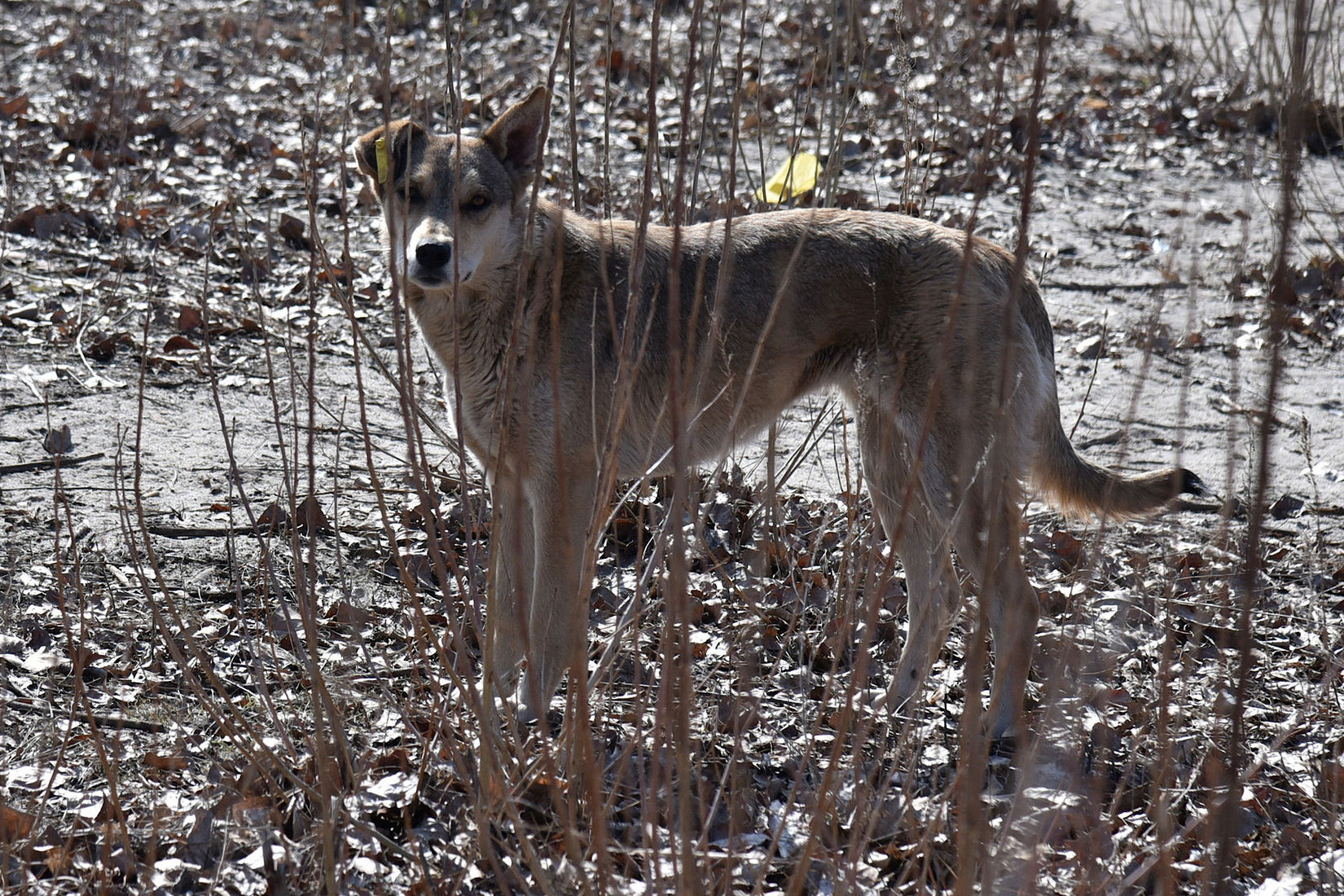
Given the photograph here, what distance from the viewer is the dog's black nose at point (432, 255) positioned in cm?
377

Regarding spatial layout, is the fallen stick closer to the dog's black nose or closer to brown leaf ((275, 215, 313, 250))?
the dog's black nose

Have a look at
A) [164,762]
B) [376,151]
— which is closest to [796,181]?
[376,151]

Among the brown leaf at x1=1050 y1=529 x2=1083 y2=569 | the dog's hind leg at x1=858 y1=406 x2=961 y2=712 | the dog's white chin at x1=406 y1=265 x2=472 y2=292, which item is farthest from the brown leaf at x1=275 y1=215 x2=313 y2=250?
the brown leaf at x1=1050 y1=529 x2=1083 y2=569

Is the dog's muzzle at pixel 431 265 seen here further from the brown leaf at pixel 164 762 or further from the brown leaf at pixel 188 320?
the brown leaf at pixel 188 320

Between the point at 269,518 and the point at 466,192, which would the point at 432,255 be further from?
the point at 269,518

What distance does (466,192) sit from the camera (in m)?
4.01

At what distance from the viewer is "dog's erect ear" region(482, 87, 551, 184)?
417cm

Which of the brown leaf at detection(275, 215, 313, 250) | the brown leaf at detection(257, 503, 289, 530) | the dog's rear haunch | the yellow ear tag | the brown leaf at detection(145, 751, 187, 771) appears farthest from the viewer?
the brown leaf at detection(275, 215, 313, 250)

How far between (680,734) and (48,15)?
1248 cm

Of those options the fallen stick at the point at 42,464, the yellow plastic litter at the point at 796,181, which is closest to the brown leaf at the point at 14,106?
the fallen stick at the point at 42,464

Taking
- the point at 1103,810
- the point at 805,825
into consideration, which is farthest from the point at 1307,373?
the point at 805,825

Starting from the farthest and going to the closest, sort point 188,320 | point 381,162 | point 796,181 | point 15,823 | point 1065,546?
point 796,181 < point 188,320 < point 1065,546 < point 381,162 < point 15,823

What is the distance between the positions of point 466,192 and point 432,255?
35 centimetres

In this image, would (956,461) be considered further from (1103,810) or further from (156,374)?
(156,374)
